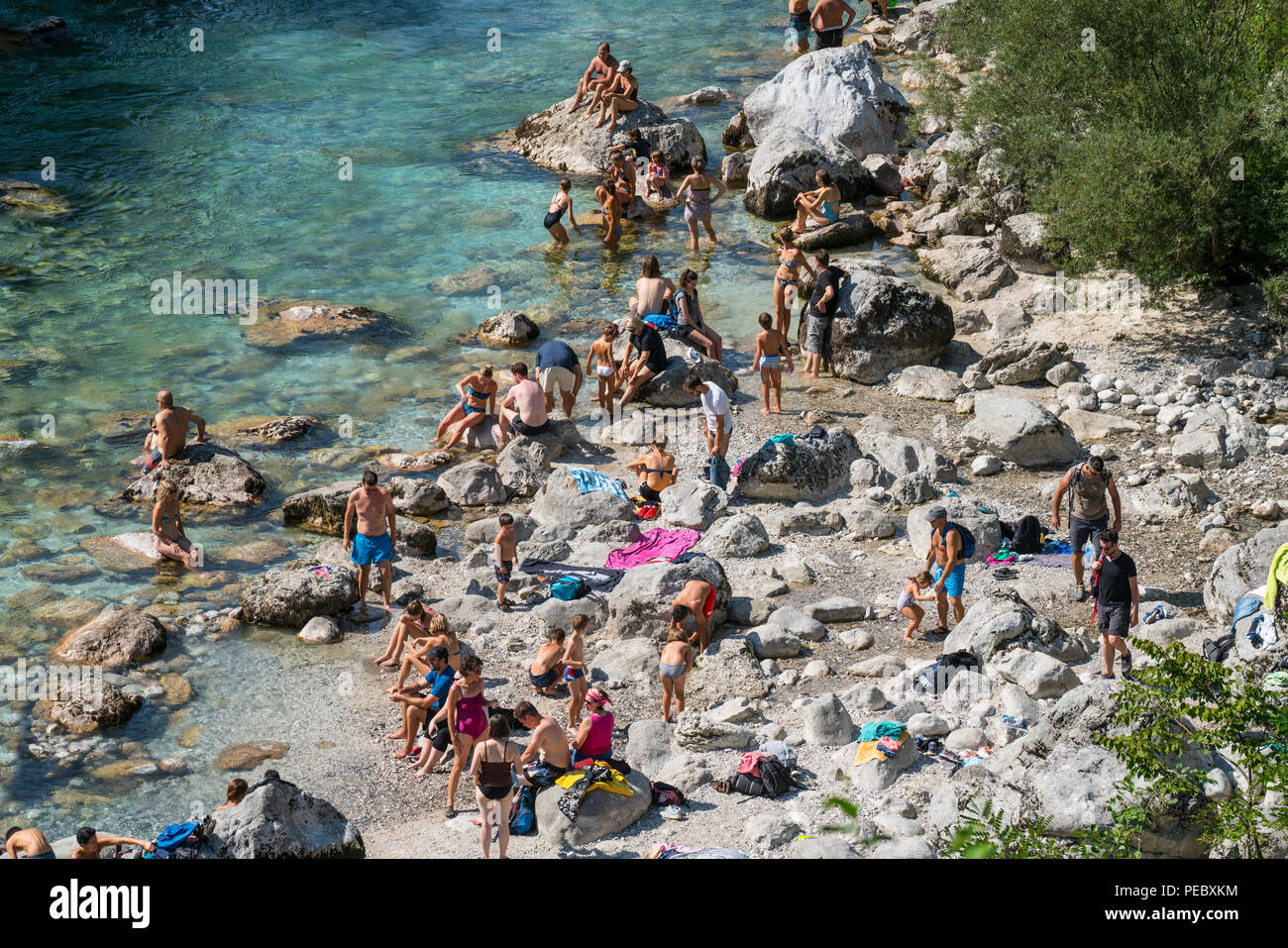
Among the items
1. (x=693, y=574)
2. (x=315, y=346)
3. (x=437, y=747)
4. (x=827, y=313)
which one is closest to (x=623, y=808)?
(x=437, y=747)

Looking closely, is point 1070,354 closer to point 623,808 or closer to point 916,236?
point 916,236

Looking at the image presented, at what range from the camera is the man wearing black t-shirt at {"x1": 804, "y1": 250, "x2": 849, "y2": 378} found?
18.2m

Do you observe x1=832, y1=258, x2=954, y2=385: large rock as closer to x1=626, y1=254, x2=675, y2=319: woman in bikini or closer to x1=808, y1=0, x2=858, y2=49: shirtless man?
x1=626, y1=254, x2=675, y2=319: woman in bikini

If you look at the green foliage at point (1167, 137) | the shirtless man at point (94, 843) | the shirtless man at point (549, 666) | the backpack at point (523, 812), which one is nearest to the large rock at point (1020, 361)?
the green foliage at point (1167, 137)

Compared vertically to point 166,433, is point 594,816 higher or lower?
lower

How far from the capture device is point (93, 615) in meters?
13.4

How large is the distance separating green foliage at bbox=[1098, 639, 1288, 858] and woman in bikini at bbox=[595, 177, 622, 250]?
16.7m

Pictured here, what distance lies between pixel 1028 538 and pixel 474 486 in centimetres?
686

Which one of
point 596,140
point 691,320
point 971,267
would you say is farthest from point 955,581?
point 596,140

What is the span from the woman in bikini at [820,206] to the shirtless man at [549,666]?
1323 cm

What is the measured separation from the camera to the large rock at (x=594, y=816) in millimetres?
9602

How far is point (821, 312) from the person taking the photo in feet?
59.6

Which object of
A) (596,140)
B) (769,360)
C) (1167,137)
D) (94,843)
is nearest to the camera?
(94,843)

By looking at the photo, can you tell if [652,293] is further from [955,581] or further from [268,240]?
[268,240]
